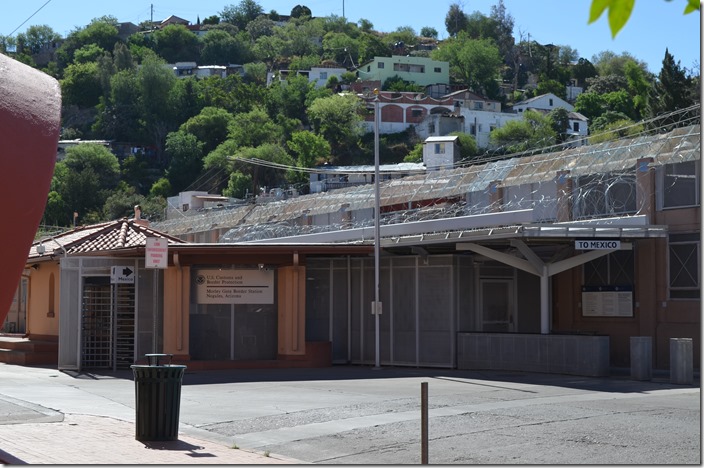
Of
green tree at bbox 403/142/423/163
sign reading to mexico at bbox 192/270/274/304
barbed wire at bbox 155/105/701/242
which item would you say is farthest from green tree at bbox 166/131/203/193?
sign reading to mexico at bbox 192/270/274/304

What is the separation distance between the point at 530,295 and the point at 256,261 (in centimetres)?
727

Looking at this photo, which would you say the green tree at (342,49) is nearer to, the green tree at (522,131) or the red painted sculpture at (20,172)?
the green tree at (522,131)

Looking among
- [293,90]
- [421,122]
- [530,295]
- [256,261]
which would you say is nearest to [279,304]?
[256,261]

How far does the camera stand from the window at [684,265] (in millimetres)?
24672

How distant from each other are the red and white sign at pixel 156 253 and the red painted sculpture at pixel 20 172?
15.3 metres

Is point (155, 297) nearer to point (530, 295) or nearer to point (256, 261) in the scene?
point (256, 261)

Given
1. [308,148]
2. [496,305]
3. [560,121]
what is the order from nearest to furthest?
[496,305]
[308,148]
[560,121]

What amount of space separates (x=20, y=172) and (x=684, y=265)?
20004 millimetres

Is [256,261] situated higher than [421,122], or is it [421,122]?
[421,122]

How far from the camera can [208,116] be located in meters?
141

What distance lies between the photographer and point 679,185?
25.5 meters

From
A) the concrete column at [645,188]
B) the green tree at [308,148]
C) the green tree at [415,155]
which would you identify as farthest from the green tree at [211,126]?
the concrete column at [645,188]

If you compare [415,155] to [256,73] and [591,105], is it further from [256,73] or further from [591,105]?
[256,73]

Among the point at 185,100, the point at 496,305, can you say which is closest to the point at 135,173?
the point at 185,100
